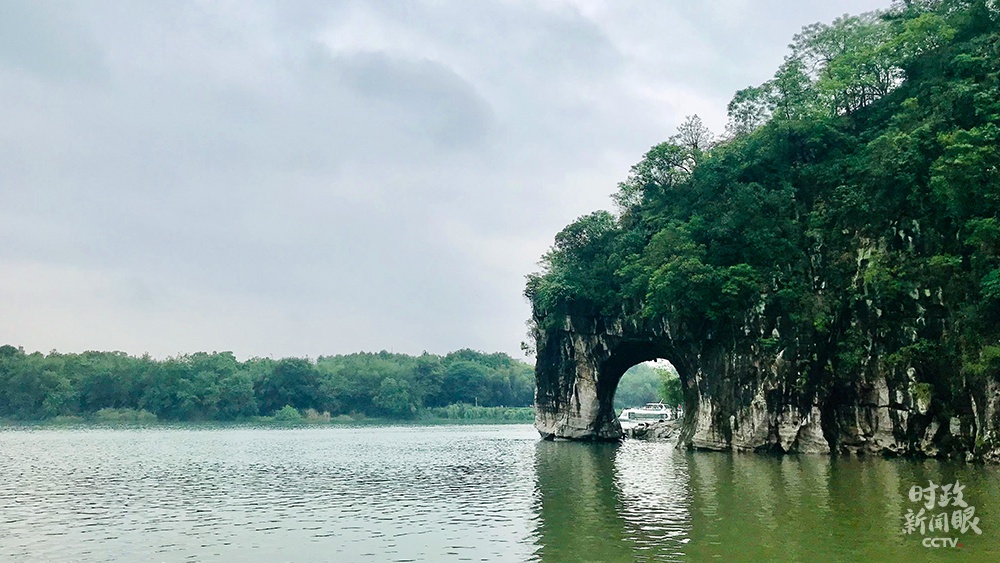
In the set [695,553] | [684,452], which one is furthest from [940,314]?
[695,553]

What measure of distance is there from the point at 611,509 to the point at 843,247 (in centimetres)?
1847

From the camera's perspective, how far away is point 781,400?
3112 cm

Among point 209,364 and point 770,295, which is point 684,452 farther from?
point 209,364

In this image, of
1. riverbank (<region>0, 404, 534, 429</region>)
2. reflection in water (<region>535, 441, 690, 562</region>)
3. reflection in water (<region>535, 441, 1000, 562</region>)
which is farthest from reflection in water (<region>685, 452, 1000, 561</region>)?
riverbank (<region>0, 404, 534, 429</region>)

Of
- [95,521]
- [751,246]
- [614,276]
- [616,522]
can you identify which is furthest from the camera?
[614,276]

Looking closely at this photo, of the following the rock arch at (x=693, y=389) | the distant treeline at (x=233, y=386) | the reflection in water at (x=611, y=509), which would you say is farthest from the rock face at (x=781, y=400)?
the distant treeline at (x=233, y=386)

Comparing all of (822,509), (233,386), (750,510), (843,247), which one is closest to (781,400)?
(843,247)

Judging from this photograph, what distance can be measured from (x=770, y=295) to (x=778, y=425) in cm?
531

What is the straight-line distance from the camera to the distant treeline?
3519 inches

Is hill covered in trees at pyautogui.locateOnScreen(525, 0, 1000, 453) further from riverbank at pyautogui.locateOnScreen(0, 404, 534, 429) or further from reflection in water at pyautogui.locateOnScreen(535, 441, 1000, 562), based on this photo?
riverbank at pyautogui.locateOnScreen(0, 404, 534, 429)

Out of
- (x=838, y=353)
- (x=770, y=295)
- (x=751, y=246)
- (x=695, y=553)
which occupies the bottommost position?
(x=695, y=553)

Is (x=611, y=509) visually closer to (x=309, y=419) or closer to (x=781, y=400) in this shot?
(x=781, y=400)

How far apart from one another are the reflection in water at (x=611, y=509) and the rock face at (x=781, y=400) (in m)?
4.45

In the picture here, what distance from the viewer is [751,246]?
32156 millimetres
